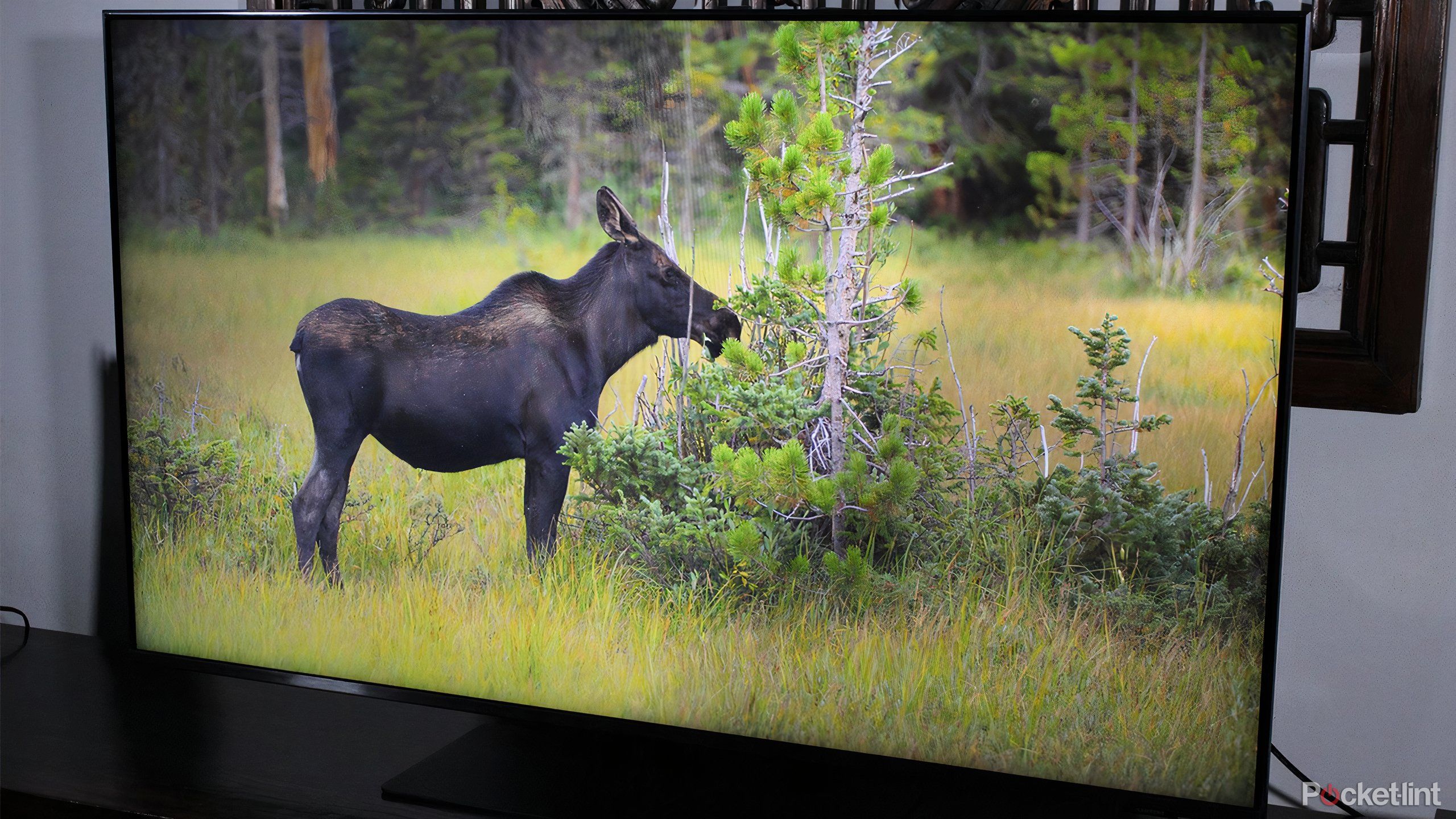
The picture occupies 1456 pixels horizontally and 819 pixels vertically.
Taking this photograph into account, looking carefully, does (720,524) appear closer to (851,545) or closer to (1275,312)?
(851,545)

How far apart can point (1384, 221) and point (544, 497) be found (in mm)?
1219

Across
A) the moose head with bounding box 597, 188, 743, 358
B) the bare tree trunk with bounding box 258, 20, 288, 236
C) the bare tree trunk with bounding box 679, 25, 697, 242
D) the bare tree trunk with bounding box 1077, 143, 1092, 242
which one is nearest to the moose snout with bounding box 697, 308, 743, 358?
the moose head with bounding box 597, 188, 743, 358

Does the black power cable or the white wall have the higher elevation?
the white wall

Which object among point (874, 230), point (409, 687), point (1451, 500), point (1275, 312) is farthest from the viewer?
point (409, 687)

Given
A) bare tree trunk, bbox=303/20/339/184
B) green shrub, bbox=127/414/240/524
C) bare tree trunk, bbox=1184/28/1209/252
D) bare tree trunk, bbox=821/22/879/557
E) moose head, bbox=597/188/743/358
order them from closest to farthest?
bare tree trunk, bbox=1184/28/1209/252 → bare tree trunk, bbox=821/22/879/557 → moose head, bbox=597/188/743/358 → bare tree trunk, bbox=303/20/339/184 → green shrub, bbox=127/414/240/524

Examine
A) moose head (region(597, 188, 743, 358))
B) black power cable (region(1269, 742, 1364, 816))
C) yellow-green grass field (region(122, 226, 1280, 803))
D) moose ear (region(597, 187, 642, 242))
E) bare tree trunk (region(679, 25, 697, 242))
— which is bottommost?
black power cable (region(1269, 742, 1364, 816))

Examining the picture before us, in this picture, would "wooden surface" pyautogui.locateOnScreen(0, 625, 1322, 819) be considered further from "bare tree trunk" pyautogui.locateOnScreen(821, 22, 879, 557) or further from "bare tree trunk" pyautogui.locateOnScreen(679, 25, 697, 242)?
"bare tree trunk" pyautogui.locateOnScreen(679, 25, 697, 242)

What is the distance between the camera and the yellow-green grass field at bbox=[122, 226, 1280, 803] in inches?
51.6

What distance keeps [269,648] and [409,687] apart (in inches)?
10.4

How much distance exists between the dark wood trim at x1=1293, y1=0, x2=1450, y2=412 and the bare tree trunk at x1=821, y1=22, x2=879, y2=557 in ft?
2.07

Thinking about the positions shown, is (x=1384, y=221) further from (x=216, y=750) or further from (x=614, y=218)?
(x=216, y=750)

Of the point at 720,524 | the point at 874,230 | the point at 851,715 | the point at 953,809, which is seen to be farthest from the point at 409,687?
the point at 874,230

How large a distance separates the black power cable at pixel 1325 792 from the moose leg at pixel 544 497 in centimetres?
112

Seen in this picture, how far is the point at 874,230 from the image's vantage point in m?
1.38
